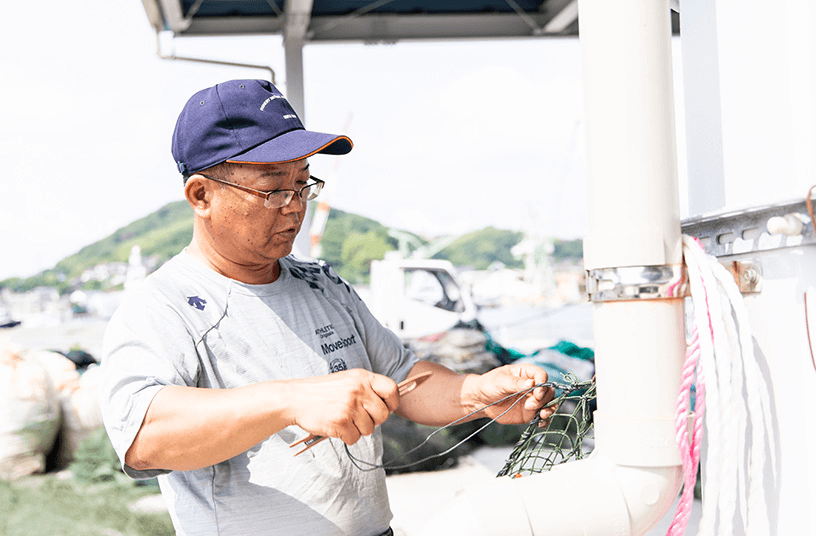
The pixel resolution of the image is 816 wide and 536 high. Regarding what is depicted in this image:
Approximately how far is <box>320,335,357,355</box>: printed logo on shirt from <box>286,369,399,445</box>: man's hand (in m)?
0.33

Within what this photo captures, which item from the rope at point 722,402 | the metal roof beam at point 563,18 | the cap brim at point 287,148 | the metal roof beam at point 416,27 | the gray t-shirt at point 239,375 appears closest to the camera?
the rope at point 722,402

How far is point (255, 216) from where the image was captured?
1.25m

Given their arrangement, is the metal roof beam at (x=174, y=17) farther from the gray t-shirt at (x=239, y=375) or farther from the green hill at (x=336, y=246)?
the green hill at (x=336, y=246)

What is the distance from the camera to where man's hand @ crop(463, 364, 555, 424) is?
1286 millimetres

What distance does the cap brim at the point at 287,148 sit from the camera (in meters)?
1.21

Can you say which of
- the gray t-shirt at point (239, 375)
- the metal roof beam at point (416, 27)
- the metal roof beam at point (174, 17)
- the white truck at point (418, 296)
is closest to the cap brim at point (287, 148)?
the gray t-shirt at point (239, 375)

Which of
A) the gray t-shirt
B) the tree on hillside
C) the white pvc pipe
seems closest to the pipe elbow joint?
the white pvc pipe

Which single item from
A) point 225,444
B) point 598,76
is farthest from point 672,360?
point 225,444

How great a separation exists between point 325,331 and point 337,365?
0.08 metres

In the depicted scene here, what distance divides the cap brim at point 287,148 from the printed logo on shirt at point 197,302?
0.89ft

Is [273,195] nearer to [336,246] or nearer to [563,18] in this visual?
[563,18]


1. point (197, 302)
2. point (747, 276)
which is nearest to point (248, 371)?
point (197, 302)

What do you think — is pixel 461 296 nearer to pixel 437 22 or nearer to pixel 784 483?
pixel 437 22

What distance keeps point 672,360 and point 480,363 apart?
180 inches
